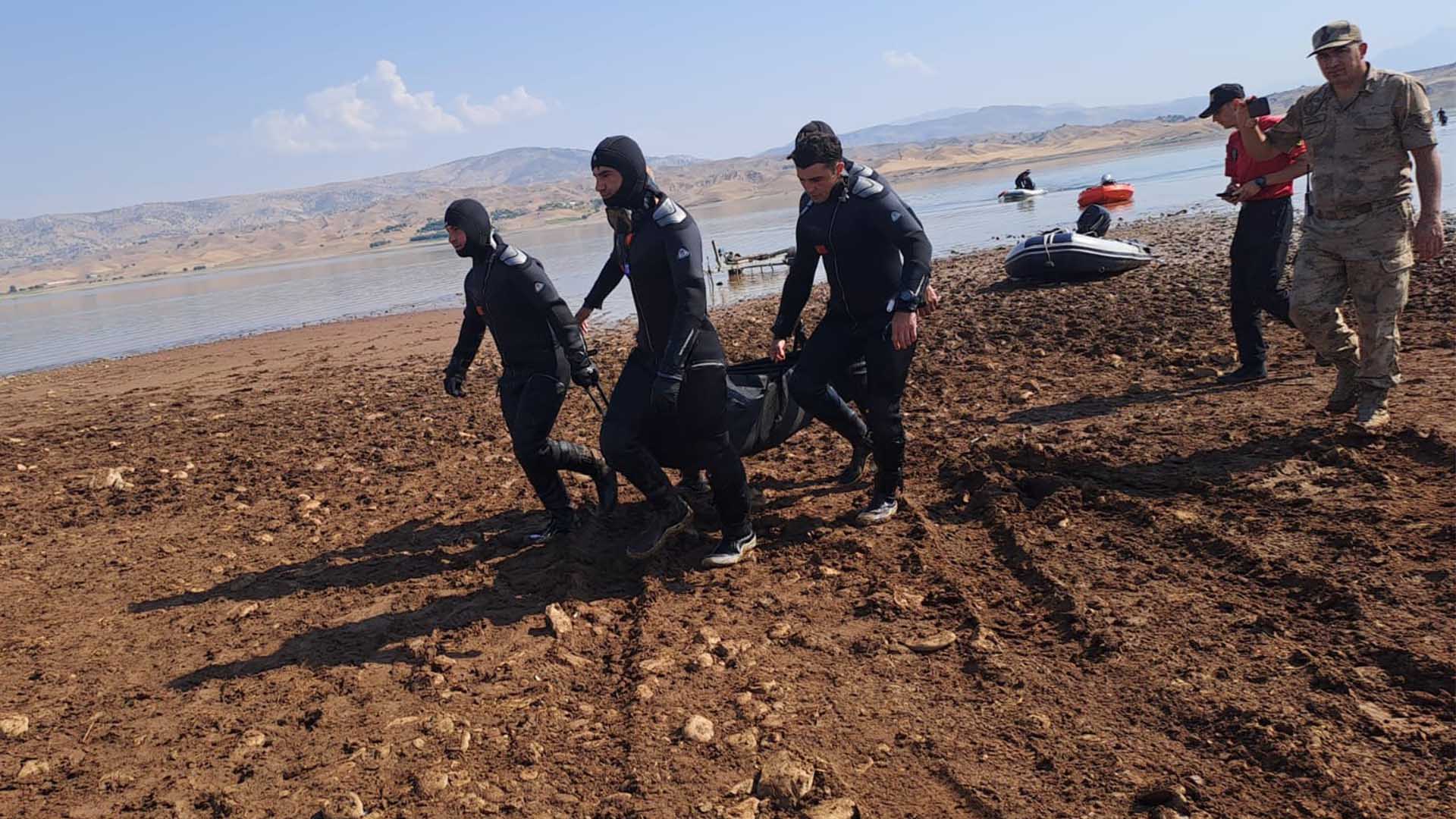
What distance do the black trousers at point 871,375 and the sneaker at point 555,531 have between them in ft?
5.34

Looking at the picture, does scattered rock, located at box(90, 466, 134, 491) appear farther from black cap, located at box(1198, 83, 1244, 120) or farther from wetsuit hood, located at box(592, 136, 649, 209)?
black cap, located at box(1198, 83, 1244, 120)

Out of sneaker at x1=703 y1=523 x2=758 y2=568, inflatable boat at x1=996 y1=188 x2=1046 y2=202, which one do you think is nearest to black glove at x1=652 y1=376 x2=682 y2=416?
sneaker at x1=703 y1=523 x2=758 y2=568

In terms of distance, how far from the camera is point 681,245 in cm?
486

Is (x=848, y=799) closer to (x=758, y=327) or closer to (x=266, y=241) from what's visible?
(x=758, y=327)

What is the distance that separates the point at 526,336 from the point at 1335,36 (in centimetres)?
478

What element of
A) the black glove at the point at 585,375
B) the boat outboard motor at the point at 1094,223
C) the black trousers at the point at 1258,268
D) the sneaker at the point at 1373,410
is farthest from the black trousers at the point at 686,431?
the boat outboard motor at the point at 1094,223

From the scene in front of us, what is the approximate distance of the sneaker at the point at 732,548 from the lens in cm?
528

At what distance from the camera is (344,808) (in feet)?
10.9

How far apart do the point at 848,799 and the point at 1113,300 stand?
943cm

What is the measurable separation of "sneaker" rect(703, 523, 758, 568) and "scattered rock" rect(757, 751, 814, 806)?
6.52ft

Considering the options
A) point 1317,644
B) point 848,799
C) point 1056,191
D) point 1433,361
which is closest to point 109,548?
point 848,799

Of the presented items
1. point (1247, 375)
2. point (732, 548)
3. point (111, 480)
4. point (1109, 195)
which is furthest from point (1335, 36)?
point (1109, 195)

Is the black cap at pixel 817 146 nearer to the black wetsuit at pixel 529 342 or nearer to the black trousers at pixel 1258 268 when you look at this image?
the black wetsuit at pixel 529 342

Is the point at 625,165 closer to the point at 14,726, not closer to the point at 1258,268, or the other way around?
the point at 14,726
